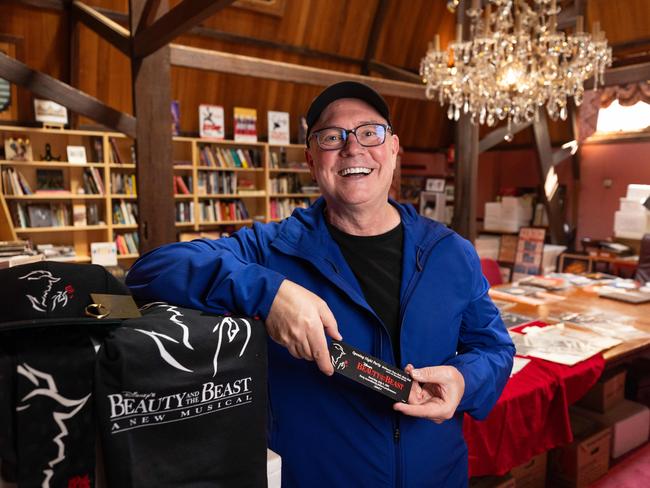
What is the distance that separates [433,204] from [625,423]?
6067 millimetres

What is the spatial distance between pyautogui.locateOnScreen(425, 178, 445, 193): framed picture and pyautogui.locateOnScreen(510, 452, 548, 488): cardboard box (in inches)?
258

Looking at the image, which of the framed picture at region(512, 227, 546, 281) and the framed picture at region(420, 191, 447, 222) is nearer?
the framed picture at region(512, 227, 546, 281)

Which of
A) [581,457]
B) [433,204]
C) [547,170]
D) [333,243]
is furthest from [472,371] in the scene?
[433,204]

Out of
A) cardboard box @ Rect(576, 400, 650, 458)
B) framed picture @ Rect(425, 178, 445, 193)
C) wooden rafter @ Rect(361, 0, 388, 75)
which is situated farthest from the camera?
framed picture @ Rect(425, 178, 445, 193)

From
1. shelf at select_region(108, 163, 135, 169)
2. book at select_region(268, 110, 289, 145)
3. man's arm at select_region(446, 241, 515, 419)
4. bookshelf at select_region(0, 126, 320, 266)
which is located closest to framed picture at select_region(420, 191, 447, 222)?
bookshelf at select_region(0, 126, 320, 266)

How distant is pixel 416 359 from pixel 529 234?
559 centimetres

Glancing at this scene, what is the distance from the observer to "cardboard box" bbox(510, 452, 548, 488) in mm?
2148

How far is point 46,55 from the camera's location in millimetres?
5051

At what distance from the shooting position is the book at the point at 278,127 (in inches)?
257

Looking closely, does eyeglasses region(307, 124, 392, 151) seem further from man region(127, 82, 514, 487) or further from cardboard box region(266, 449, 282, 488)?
cardboard box region(266, 449, 282, 488)

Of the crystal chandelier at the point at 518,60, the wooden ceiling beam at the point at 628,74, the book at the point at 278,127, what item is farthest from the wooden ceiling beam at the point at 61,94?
the wooden ceiling beam at the point at 628,74

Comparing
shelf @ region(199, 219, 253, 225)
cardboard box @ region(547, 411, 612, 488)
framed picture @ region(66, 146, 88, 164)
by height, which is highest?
framed picture @ region(66, 146, 88, 164)

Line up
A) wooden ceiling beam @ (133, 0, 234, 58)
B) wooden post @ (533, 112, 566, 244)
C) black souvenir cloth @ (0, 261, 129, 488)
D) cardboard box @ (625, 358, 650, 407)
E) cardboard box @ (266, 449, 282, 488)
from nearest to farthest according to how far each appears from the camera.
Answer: black souvenir cloth @ (0, 261, 129, 488) → cardboard box @ (266, 449, 282, 488) → wooden ceiling beam @ (133, 0, 234, 58) → cardboard box @ (625, 358, 650, 407) → wooden post @ (533, 112, 566, 244)

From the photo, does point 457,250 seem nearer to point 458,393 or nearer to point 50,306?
point 458,393
